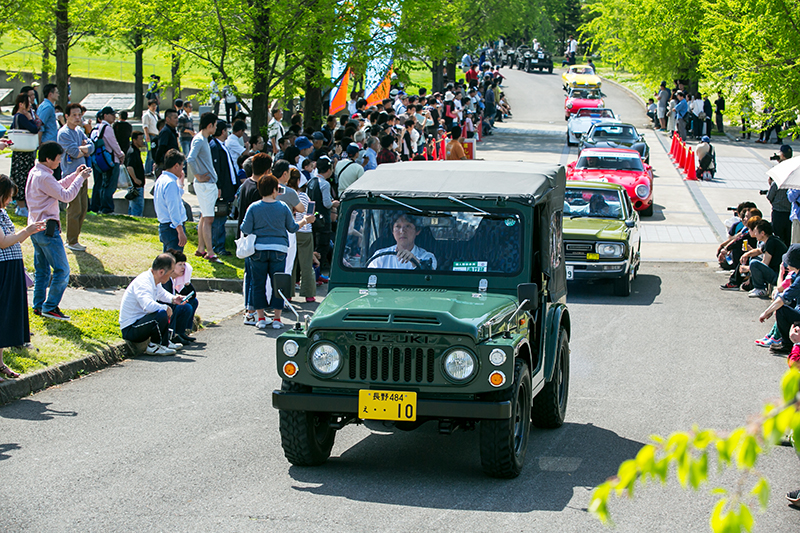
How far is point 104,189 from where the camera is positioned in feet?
58.0

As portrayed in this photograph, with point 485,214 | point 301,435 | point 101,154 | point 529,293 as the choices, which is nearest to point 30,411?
point 301,435

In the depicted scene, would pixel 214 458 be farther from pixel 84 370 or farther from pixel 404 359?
pixel 84 370

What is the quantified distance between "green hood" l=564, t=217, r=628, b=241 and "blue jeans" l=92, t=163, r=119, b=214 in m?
7.98

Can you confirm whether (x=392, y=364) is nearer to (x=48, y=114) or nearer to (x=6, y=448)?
(x=6, y=448)

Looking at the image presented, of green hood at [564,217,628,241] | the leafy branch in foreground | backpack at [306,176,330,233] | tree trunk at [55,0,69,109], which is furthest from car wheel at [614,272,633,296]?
tree trunk at [55,0,69,109]

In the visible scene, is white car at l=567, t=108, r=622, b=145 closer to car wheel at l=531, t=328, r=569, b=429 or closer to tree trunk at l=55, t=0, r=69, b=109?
tree trunk at l=55, t=0, r=69, b=109

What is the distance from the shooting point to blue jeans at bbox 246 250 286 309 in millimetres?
11969

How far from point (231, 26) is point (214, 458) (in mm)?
13990

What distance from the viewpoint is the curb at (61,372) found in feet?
29.1

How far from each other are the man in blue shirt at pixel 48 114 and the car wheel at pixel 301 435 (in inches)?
409

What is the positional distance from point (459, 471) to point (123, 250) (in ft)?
30.0

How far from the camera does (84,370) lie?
9969mm

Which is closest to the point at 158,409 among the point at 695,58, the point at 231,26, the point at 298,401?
the point at 298,401

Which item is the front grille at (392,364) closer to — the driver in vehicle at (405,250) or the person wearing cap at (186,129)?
the driver in vehicle at (405,250)
